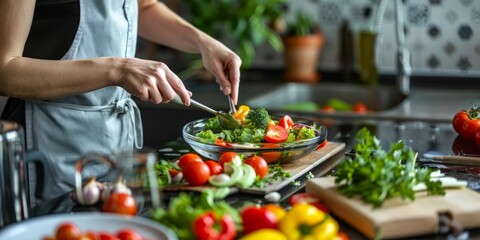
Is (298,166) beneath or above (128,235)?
beneath

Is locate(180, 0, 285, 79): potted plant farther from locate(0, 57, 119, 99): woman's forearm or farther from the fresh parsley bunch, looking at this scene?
the fresh parsley bunch

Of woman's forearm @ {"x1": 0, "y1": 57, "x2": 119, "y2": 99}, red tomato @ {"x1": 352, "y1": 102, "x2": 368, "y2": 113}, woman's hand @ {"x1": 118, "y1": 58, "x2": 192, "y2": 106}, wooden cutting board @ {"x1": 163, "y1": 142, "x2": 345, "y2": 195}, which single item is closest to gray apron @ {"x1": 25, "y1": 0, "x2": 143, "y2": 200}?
woman's forearm @ {"x1": 0, "y1": 57, "x2": 119, "y2": 99}

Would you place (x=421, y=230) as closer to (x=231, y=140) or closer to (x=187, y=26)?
(x=231, y=140)

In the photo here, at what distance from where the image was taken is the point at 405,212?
158 centimetres

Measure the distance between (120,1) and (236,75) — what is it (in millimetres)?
389

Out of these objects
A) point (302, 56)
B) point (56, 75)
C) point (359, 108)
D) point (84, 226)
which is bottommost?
point (359, 108)

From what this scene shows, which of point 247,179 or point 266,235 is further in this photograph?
point 247,179

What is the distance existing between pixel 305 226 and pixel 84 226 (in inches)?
15.3

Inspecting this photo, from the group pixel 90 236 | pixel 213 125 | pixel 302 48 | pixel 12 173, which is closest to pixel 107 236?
pixel 90 236

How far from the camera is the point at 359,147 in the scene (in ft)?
5.79

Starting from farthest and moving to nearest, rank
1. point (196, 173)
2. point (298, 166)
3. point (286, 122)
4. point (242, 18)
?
point (242, 18), point (286, 122), point (298, 166), point (196, 173)

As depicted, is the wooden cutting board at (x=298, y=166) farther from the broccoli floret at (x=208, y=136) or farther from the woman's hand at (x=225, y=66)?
the woman's hand at (x=225, y=66)

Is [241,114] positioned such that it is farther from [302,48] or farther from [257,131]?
[302,48]

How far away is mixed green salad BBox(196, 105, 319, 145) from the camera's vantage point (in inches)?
82.7
